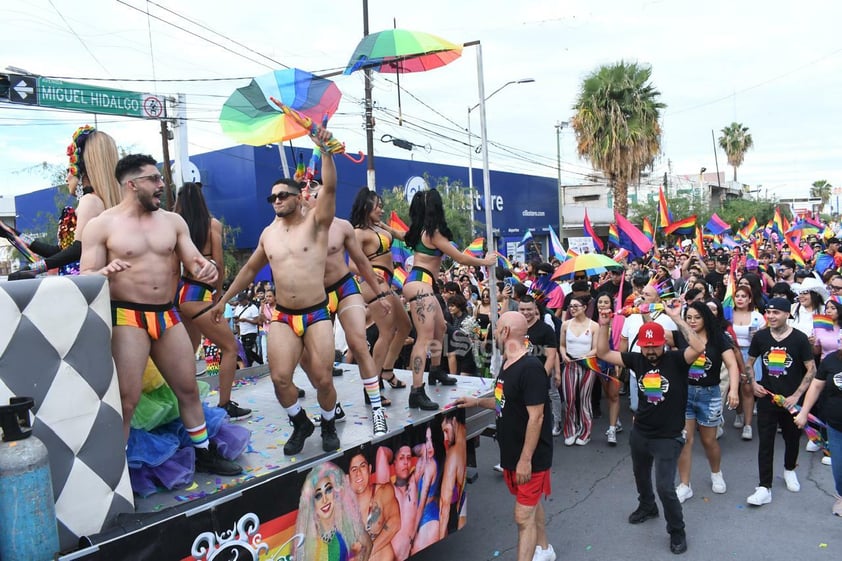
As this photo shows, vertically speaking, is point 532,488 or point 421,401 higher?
point 421,401

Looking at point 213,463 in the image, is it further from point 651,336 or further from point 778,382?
point 778,382

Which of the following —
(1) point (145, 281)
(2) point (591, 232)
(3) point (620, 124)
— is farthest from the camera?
(3) point (620, 124)

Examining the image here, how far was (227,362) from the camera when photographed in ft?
16.5

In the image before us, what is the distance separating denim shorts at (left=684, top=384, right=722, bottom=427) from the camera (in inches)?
224

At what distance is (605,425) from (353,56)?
5553 millimetres

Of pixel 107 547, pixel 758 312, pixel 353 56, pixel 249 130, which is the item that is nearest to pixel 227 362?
A: pixel 249 130

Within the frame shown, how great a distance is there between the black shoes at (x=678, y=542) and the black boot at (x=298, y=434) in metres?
2.90

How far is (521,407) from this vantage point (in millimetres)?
4336

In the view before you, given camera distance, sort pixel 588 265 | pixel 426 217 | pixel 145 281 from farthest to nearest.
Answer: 1. pixel 588 265
2. pixel 426 217
3. pixel 145 281

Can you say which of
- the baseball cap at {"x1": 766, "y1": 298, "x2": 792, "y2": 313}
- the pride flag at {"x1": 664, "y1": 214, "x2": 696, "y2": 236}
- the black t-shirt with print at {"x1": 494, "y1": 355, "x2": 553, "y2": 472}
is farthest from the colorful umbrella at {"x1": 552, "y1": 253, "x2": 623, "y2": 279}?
the pride flag at {"x1": 664, "y1": 214, "x2": 696, "y2": 236}

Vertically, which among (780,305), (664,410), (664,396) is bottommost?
(664,410)

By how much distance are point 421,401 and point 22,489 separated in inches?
121

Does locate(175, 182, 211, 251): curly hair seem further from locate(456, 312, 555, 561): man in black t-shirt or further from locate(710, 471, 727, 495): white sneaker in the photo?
locate(710, 471, 727, 495): white sneaker

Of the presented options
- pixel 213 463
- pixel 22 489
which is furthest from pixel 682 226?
pixel 22 489
